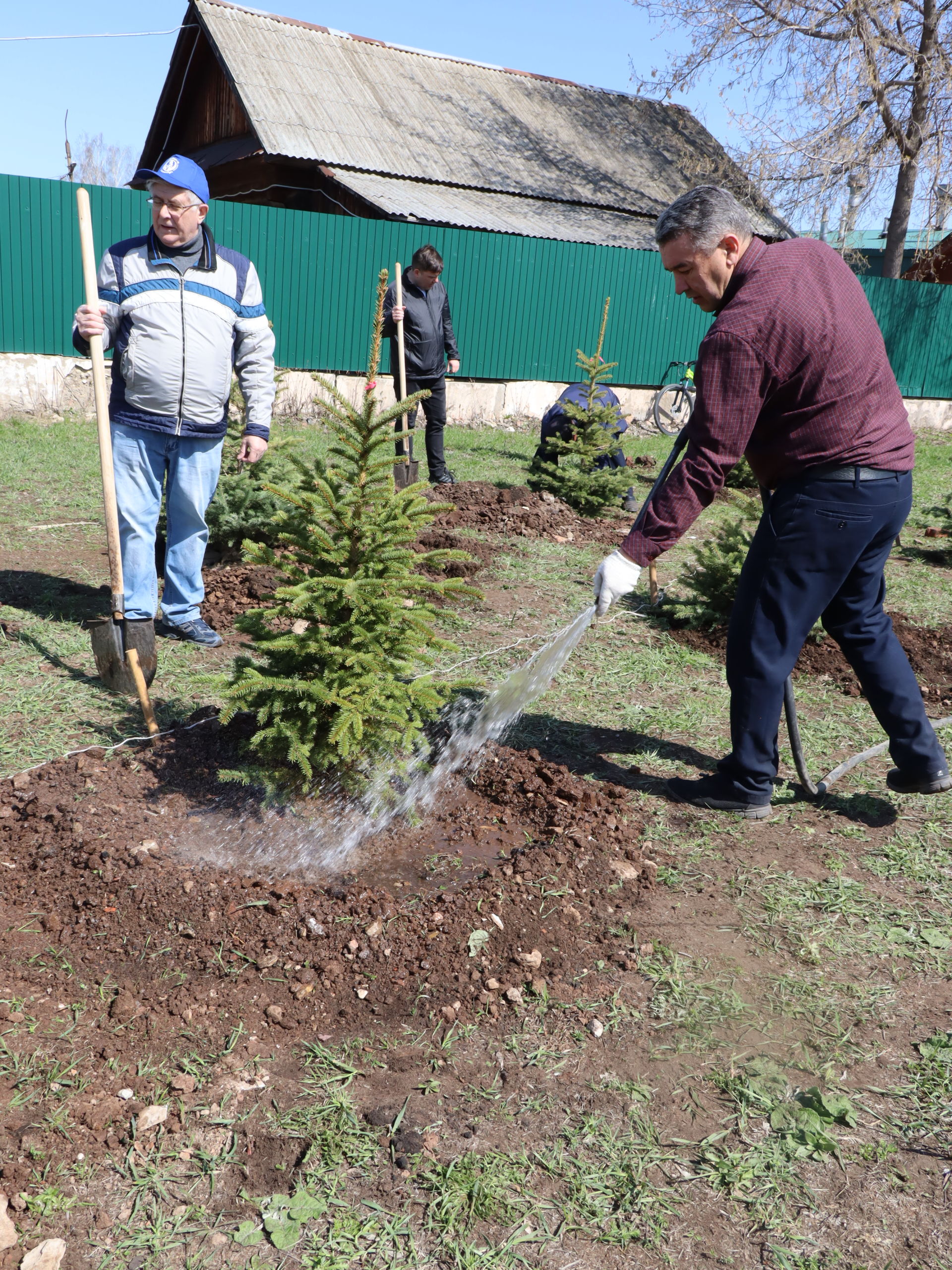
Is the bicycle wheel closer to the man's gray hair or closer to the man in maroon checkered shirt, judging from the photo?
the man in maroon checkered shirt

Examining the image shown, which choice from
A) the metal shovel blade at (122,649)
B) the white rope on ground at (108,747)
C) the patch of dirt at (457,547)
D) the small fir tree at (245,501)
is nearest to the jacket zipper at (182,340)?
the metal shovel blade at (122,649)

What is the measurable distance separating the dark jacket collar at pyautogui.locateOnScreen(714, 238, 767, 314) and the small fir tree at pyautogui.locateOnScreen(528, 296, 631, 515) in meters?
5.29

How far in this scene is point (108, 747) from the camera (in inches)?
146

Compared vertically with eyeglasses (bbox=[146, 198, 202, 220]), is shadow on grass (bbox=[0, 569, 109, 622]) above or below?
below

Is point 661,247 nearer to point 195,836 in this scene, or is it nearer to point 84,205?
point 84,205

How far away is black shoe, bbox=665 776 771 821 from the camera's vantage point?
3666mm

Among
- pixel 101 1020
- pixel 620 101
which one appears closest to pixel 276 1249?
pixel 101 1020

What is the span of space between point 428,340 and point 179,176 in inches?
198

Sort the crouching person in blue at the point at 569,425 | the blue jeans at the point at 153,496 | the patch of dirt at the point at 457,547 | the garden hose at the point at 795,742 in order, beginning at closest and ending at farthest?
the garden hose at the point at 795,742, the blue jeans at the point at 153,496, the patch of dirt at the point at 457,547, the crouching person in blue at the point at 569,425

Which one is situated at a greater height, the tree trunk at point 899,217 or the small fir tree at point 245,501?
the tree trunk at point 899,217

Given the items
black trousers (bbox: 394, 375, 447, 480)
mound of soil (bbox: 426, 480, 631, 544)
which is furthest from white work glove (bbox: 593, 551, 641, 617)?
black trousers (bbox: 394, 375, 447, 480)

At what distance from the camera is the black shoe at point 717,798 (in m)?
3.67

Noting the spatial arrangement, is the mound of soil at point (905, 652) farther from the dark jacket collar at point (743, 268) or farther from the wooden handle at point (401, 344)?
the wooden handle at point (401, 344)

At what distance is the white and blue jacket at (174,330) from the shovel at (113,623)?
0.18 metres
